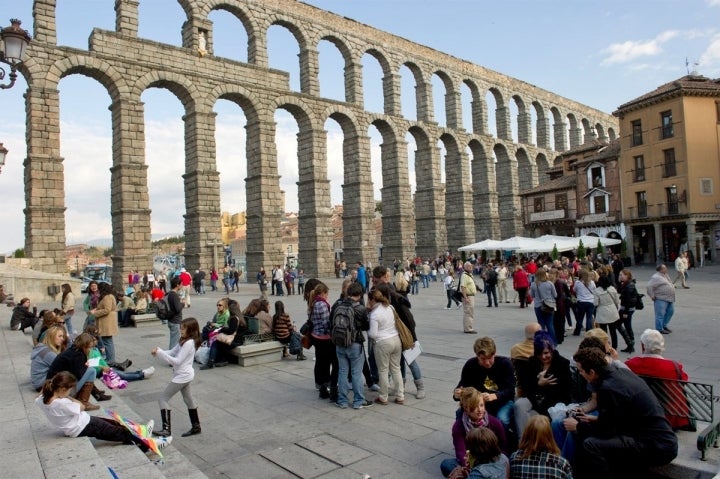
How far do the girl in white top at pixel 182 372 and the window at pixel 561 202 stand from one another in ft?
132

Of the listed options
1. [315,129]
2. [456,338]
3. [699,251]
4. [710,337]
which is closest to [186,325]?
[456,338]

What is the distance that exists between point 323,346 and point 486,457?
150 inches

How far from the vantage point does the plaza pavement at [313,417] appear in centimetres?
493

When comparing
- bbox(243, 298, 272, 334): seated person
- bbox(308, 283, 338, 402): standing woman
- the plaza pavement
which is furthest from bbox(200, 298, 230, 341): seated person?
bbox(308, 283, 338, 402): standing woman

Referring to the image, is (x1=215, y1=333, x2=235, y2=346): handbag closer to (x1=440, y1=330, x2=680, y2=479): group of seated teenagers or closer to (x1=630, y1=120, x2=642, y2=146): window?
(x1=440, y1=330, x2=680, y2=479): group of seated teenagers

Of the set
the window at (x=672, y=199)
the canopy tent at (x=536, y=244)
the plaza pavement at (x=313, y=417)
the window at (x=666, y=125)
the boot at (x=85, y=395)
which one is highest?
the window at (x=666, y=125)

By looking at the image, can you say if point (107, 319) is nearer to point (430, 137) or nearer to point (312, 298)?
point (312, 298)

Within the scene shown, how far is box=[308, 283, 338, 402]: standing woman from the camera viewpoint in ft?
23.7

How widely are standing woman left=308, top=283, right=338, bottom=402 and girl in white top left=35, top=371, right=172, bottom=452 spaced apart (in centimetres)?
277

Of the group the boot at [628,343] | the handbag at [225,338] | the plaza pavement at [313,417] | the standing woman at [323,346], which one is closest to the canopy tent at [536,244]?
the plaza pavement at [313,417]

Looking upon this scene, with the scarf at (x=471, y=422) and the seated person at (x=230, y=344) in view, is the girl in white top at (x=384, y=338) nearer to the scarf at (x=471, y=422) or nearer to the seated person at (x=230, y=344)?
the scarf at (x=471, y=422)

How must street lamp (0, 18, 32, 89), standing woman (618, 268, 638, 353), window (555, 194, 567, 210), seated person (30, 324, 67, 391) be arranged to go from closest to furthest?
seated person (30, 324, 67, 391), street lamp (0, 18, 32, 89), standing woman (618, 268, 638, 353), window (555, 194, 567, 210)

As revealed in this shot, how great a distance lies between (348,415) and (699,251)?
3281cm

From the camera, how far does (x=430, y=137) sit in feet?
137
